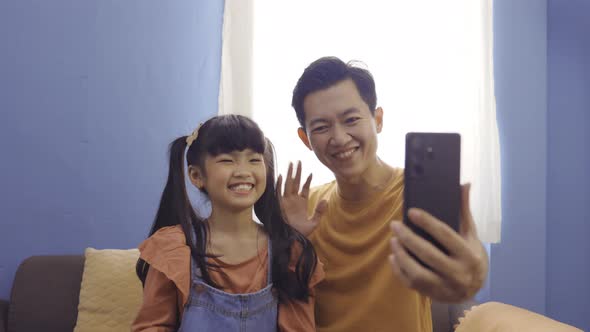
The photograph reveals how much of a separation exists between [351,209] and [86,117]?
129 centimetres

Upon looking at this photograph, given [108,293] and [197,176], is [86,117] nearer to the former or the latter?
[108,293]

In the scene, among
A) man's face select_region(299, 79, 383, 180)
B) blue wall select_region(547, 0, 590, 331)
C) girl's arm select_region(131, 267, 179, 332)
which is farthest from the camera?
blue wall select_region(547, 0, 590, 331)

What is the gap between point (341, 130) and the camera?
1.16 meters

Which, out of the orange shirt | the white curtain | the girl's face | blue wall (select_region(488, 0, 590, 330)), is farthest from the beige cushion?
blue wall (select_region(488, 0, 590, 330))

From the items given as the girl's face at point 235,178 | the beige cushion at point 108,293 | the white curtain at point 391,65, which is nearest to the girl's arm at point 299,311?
the girl's face at point 235,178

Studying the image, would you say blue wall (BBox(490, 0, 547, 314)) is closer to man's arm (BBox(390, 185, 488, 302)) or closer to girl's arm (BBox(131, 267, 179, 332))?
girl's arm (BBox(131, 267, 179, 332))

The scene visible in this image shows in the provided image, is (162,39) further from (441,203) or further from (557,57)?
(557,57)

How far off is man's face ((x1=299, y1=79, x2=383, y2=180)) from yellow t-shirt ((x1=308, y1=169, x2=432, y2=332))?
107 mm

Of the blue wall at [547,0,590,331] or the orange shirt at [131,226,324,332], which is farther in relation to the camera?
the blue wall at [547,0,590,331]

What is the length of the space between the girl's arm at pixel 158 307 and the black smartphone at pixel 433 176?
2.23 feet

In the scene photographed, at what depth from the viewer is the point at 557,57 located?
239cm

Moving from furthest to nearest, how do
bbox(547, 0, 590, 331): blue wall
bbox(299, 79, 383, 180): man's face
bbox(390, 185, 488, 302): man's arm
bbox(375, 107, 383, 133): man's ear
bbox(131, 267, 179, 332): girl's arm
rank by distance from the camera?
bbox(547, 0, 590, 331): blue wall
bbox(375, 107, 383, 133): man's ear
bbox(299, 79, 383, 180): man's face
bbox(131, 267, 179, 332): girl's arm
bbox(390, 185, 488, 302): man's arm

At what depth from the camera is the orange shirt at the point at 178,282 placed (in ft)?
3.49

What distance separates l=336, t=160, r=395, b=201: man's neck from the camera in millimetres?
1219
